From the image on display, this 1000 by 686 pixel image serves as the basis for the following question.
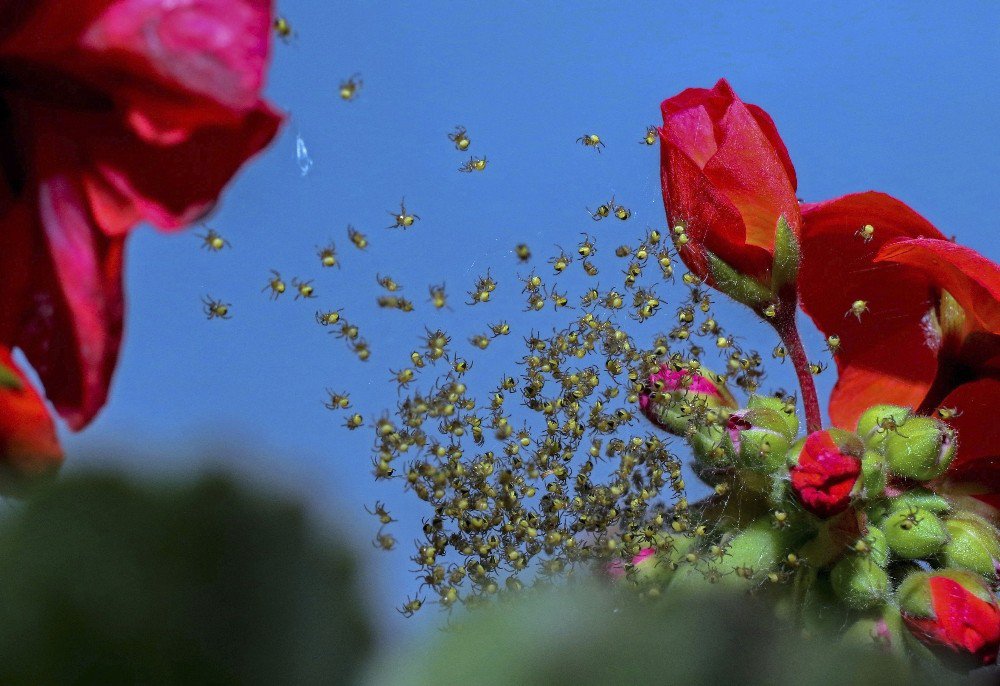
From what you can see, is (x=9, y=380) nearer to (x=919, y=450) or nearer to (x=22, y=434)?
(x=22, y=434)

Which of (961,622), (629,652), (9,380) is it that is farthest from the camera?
(961,622)

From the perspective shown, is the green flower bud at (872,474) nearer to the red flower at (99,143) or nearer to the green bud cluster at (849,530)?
the green bud cluster at (849,530)

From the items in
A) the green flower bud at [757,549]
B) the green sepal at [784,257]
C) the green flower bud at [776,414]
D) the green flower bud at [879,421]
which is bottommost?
the green flower bud at [757,549]

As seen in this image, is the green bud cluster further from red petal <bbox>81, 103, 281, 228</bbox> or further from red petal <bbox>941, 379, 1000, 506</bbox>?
red petal <bbox>81, 103, 281, 228</bbox>

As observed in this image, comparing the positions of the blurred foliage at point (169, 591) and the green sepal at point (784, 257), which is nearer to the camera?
the blurred foliage at point (169, 591)

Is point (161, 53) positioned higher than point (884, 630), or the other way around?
point (161, 53)

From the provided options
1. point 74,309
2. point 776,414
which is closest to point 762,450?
point 776,414

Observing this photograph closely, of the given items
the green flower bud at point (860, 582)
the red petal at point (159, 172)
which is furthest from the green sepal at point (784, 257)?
the red petal at point (159, 172)

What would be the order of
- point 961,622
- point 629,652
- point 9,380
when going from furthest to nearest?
1. point 961,622
2. point 9,380
3. point 629,652
